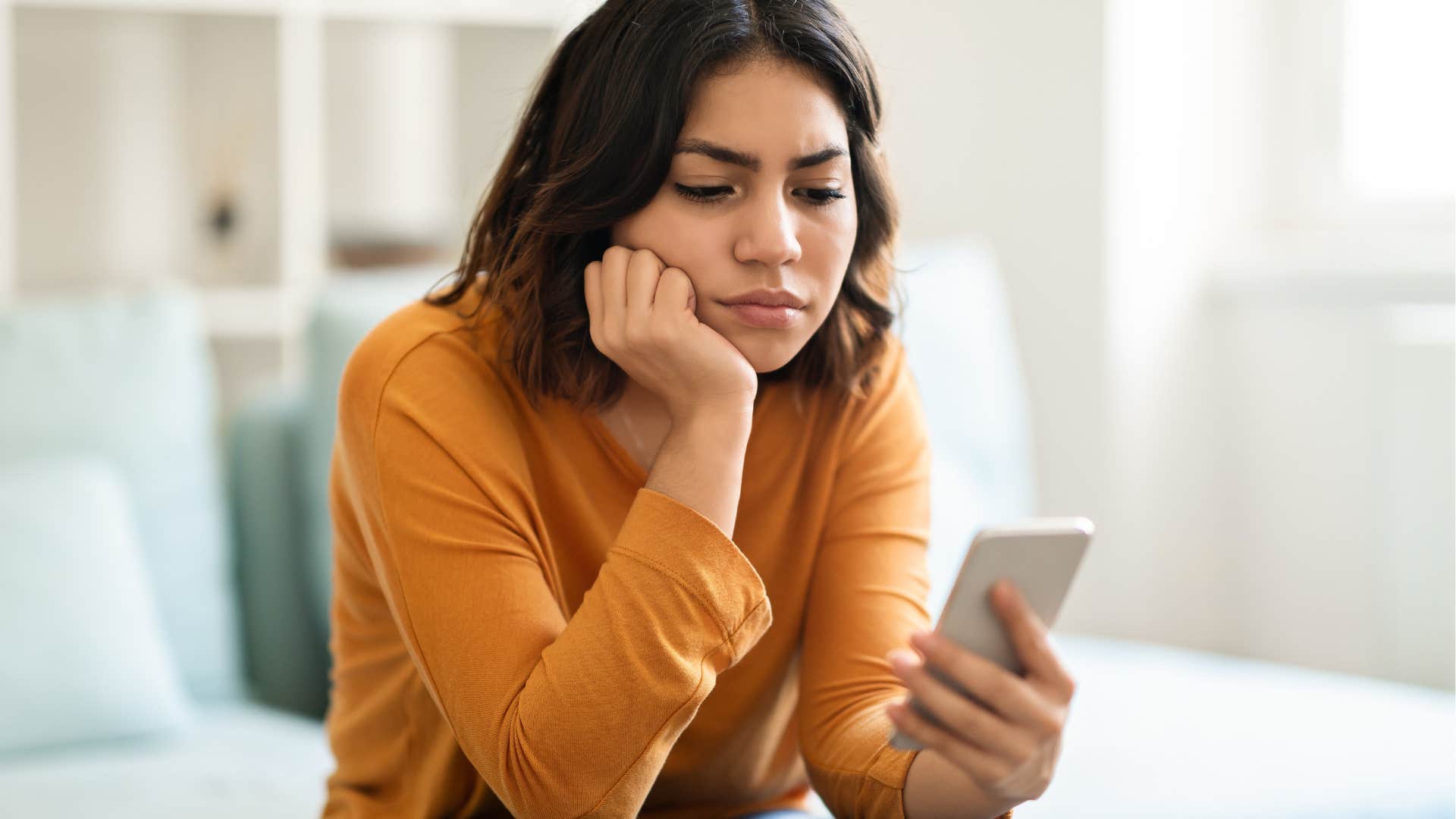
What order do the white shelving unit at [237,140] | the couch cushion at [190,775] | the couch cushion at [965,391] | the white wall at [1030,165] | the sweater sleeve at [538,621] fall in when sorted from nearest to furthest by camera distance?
the sweater sleeve at [538,621] < the couch cushion at [190,775] < the couch cushion at [965,391] < the white shelving unit at [237,140] < the white wall at [1030,165]

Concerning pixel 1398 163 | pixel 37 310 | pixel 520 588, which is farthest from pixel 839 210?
pixel 1398 163

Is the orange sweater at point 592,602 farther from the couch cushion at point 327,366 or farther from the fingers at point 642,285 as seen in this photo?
the couch cushion at point 327,366

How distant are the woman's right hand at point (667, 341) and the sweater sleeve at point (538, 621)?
0.33ft

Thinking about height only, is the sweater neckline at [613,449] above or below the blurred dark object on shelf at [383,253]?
below

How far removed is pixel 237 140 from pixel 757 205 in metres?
1.46

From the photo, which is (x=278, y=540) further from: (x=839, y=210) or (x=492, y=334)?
(x=839, y=210)

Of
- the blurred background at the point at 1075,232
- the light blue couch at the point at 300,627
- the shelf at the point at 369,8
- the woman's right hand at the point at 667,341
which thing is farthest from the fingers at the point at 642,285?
the shelf at the point at 369,8

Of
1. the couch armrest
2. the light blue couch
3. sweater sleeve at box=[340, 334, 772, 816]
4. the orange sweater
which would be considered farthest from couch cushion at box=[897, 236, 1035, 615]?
sweater sleeve at box=[340, 334, 772, 816]

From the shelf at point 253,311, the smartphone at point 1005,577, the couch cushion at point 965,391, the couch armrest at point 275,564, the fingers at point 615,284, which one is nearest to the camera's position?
the smartphone at point 1005,577

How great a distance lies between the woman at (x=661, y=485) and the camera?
102cm

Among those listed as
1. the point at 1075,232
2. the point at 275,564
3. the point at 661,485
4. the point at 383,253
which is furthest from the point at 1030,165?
the point at 661,485

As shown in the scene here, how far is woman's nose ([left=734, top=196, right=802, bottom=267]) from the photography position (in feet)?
3.56

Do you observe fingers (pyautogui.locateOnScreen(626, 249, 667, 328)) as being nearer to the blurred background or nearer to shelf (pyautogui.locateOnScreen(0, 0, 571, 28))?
the blurred background

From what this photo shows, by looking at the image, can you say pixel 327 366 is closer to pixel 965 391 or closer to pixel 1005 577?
pixel 965 391
